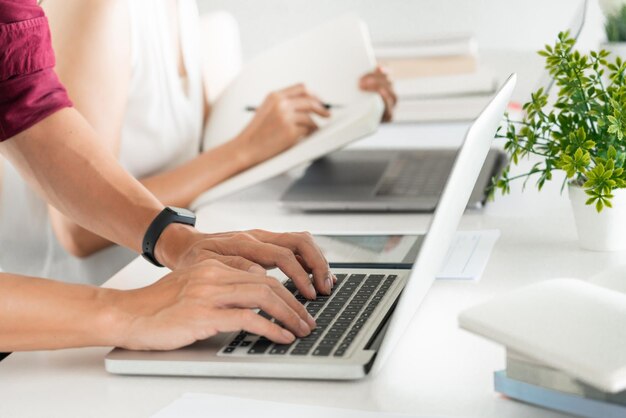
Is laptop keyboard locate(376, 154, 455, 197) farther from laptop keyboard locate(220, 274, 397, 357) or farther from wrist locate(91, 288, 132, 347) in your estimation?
wrist locate(91, 288, 132, 347)

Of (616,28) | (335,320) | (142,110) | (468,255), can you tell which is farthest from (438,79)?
(335,320)

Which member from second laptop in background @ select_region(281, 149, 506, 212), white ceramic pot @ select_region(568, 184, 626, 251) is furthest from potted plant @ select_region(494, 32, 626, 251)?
second laptop in background @ select_region(281, 149, 506, 212)

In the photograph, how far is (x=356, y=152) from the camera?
196cm

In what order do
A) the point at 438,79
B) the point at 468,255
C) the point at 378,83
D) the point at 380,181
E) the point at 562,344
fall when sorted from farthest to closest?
the point at 438,79
the point at 378,83
the point at 380,181
the point at 468,255
the point at 562,344

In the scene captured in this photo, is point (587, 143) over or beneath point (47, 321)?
over

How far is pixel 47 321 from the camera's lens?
3.31ft

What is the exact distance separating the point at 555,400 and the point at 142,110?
3.90ft

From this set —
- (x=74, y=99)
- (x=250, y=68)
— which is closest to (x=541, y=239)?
(x=74, y=99)

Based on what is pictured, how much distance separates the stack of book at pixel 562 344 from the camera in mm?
767

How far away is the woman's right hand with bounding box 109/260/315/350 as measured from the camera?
97 cm

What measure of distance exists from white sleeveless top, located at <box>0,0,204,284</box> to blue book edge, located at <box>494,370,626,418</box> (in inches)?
40.6

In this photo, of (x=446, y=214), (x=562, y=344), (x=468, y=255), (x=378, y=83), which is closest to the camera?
(x=562, y=344)

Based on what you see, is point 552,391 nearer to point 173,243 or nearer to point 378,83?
point 173,243

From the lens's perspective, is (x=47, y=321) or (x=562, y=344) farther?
(x=47, y=321)
